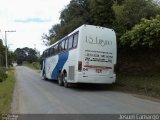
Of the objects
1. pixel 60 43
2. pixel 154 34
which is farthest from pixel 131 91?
pixel 60 43

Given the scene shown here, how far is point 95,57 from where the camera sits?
66.4ft

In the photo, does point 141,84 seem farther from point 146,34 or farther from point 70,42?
point 70,42

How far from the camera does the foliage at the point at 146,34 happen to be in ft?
62.2

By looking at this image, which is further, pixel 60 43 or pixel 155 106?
pixel 60 43

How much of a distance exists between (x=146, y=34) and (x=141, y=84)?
281 centimetres

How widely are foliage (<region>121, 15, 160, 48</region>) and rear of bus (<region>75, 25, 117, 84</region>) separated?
4.80 ft

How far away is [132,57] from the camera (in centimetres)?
2442

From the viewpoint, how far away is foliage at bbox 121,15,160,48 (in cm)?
1897

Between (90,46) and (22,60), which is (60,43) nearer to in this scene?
(90,46)

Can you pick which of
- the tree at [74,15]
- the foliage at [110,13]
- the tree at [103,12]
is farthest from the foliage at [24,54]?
the tree at [103,12]

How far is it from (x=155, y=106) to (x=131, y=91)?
5.98 meters

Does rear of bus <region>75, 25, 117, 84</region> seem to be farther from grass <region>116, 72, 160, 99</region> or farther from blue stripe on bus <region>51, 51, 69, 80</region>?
blue stripe on bus <region>51, 51, 69, 80</region>

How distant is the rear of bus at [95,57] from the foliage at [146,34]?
1464mm

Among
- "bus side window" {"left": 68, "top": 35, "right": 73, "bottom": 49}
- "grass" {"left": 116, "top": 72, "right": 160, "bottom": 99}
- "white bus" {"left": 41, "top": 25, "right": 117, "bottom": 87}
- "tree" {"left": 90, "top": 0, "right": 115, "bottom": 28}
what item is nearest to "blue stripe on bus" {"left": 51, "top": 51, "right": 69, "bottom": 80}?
"bus side window" {"left": 68, "top": 35, "right": 73, "bottom": 49}
